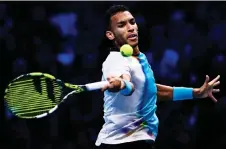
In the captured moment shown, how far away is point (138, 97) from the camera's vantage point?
12.1 feet

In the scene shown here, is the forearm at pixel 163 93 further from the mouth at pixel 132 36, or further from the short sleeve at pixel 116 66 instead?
the short sleeve at pixel 116 66

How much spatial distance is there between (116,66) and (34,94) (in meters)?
0.48

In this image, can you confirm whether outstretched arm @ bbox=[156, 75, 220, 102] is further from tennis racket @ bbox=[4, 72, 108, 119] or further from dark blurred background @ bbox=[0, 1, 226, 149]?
dark blurred background @ bbox=[0, 1, 226, 149]

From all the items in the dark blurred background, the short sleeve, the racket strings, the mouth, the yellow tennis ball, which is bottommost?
the dark blurred background

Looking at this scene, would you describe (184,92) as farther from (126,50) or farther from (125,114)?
(126,50)

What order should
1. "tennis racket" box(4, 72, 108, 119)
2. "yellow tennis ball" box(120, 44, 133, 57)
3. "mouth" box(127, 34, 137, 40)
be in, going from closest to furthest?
"tennis racket" box(4, 72, 108, 119) < "yellow tennis ball" box(120, 44, 133, 57) < "mouth" box(127, 34, 137, 40)

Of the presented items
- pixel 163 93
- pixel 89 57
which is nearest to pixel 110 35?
pixel 163 93

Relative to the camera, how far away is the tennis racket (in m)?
3.33

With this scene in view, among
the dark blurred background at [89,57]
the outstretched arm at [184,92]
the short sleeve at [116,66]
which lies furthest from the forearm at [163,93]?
the dark blurred background at [89,57]

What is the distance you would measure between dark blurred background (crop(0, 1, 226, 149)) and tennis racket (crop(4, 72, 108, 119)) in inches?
91.4

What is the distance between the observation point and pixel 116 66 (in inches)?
137

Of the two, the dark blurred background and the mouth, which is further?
the dark blurred background

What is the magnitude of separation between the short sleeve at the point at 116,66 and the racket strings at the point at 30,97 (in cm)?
33

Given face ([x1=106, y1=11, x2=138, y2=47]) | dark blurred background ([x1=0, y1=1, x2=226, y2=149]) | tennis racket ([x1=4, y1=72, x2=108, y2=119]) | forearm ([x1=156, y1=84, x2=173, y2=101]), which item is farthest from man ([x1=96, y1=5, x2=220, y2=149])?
dark blurred background ([x1=0, y1=1, x2=226, y2=149])
